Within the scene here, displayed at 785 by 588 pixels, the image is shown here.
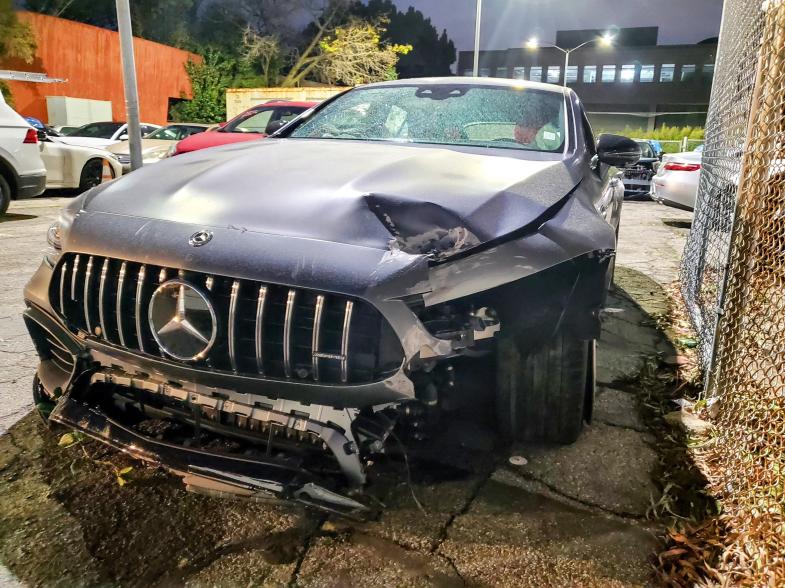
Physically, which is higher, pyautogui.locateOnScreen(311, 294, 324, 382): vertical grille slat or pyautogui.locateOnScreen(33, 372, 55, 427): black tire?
pyautogui.locateOnScreen(311, 294, 324, 382): vertical grille slat

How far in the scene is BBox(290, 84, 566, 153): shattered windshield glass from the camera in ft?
9.85

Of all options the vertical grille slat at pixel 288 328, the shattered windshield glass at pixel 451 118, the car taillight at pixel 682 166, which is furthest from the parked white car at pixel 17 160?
the car taillight at pixel 682 166

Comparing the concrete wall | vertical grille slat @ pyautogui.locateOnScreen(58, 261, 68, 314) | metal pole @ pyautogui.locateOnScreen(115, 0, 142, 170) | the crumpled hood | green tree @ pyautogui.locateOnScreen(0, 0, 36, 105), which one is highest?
green tree @ pyautogui.locateOnScreen(0, 0, 36, 105)

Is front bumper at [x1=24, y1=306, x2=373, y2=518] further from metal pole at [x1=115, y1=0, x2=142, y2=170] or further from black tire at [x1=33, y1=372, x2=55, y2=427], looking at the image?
metal pole at [x1=115, y1=0, x2=142, y2=170]

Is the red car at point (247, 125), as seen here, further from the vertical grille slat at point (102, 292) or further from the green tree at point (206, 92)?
the green tree at point (206, 92)

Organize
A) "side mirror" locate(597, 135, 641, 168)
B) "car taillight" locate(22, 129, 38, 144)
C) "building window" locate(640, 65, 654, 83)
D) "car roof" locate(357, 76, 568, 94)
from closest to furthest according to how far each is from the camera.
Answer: "side mirror" locate(597, 135, 641, 168) < "car roof" locate(357, 76, 568, 94) < "car taillight" locate(22, 129, 38, 144) < "building window" locate(640, 65, 654, 83)

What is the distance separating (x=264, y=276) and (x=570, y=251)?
97cm

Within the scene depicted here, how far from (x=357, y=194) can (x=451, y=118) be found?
1.45 metres

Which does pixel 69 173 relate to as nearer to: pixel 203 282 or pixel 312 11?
pixel 203 282

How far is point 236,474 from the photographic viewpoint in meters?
1.72

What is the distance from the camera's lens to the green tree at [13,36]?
22.0 meters

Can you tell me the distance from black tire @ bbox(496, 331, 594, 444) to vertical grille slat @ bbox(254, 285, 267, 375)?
785 mm

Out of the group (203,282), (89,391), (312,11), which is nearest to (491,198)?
(203,282)

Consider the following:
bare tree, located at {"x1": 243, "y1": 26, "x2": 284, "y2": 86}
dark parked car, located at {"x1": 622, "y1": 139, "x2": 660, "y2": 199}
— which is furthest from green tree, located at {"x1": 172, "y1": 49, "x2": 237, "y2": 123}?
dark parked car, located at {"x1": 622, "y1": 139, "x2": 660, "y2": 199}
